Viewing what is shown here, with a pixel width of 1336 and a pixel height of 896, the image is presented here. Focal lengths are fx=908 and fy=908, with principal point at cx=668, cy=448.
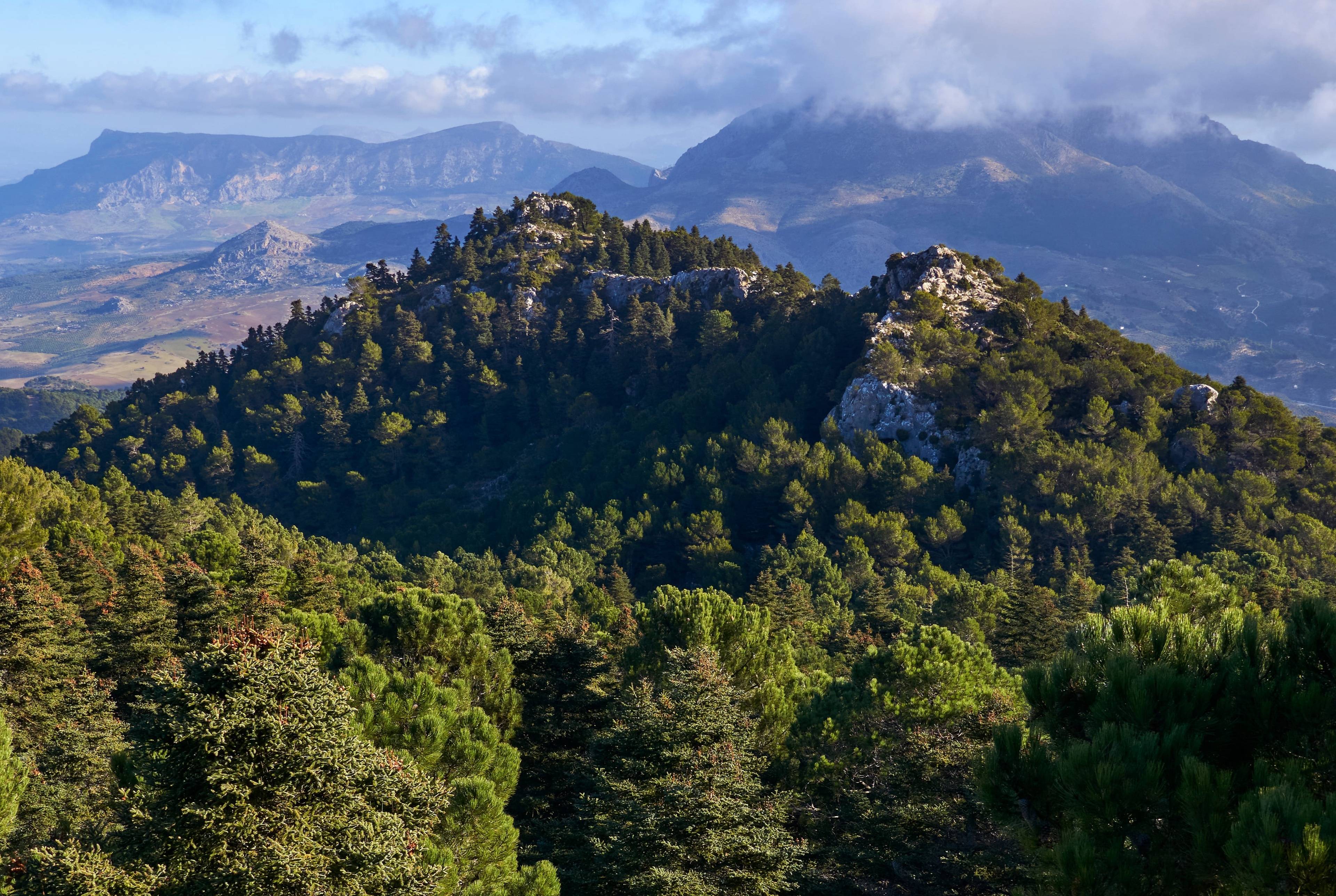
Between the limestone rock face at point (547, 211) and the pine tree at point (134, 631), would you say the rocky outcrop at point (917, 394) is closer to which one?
the limestone rock face at point (547, 211)

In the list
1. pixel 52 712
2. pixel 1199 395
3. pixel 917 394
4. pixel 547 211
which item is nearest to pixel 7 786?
pixel 52 712

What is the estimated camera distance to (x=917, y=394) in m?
74.9

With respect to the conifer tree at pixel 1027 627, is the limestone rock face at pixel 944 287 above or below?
above

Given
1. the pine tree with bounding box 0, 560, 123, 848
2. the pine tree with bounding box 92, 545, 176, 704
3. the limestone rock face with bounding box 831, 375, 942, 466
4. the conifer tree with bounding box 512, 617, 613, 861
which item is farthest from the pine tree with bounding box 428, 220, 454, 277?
the conifer tree with bounding box 512, 617, 613, 861

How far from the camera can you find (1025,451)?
2675 inches

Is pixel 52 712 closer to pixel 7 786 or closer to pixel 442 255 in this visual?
pixel 7 786

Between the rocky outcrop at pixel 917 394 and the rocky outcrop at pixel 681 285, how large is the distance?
62.5ft

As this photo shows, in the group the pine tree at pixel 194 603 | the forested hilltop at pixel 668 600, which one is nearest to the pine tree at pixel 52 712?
the forested hilltop at pixel 668 600

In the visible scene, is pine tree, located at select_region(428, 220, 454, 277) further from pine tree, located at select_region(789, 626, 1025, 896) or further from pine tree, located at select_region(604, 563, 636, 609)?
pine tree, located at select_region(789, 626, 1025, 896)

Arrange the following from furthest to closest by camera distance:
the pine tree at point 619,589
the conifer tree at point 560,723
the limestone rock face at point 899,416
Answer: the limestone rock face at point 899,416
the pine tree at point 619,589
the conifer tree at point 560,723

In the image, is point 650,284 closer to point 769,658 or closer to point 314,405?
point 314,405

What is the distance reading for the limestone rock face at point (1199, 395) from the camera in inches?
2633

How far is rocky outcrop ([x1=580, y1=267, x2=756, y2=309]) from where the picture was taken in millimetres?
99438

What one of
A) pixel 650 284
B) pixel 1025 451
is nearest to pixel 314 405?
pixel 650 284
